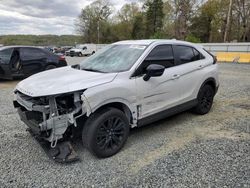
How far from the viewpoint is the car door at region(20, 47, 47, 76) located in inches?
377

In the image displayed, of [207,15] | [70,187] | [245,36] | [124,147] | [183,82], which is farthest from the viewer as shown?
[207,15]

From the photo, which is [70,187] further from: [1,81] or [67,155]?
[1,81]

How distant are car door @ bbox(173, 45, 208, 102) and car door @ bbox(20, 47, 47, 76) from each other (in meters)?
6.89

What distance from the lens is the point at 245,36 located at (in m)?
36.4

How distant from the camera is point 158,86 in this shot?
4000 mm

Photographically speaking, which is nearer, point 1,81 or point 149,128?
point 149,128

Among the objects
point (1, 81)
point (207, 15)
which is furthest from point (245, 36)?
point (1, 81)

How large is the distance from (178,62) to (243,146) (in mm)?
1795

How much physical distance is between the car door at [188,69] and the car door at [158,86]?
149 millimetres

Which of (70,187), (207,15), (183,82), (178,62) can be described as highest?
(207,15)

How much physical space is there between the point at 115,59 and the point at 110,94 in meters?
0.97

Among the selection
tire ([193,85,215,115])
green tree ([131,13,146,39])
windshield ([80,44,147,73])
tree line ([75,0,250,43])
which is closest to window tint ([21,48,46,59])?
windshield ([80,44,147,73])

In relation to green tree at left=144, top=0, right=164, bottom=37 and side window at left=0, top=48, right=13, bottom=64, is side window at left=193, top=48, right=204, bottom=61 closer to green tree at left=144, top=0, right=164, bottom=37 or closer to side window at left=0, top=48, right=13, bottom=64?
side window at left=0, top=48, right=13, bottom=64

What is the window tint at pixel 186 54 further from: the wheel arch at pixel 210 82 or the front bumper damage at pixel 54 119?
the front bumper damage at pixel 54 119
